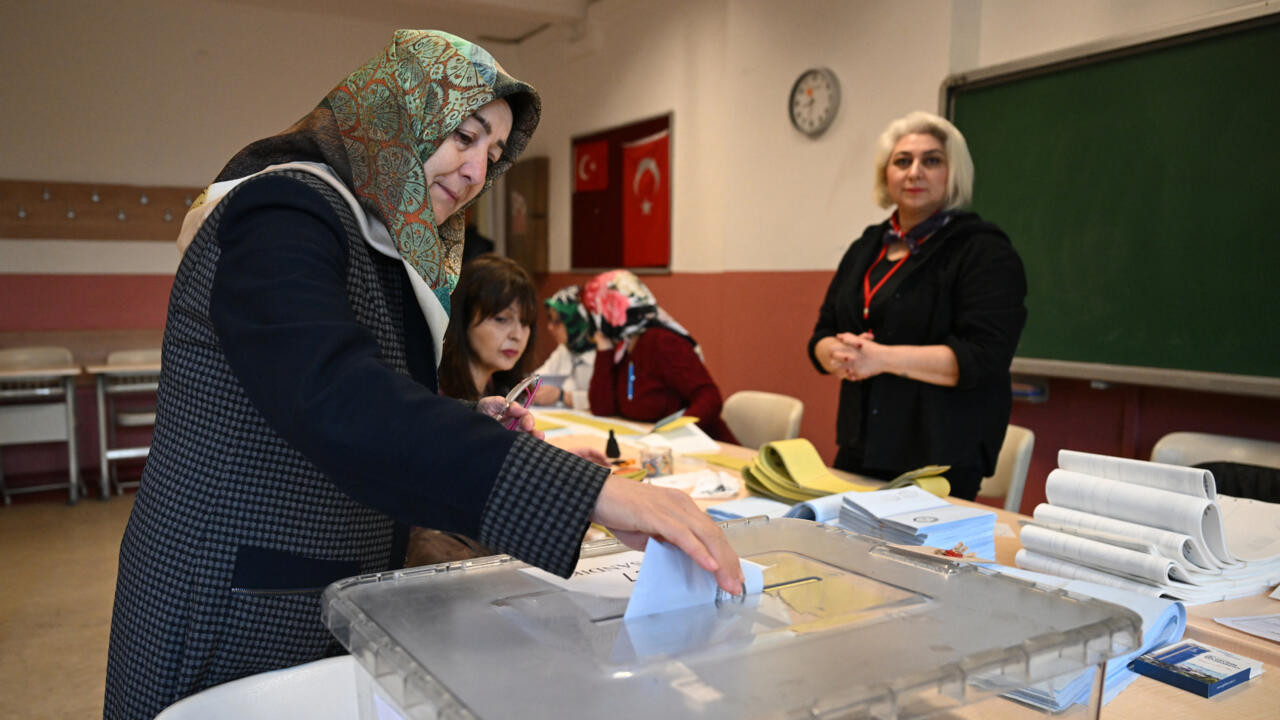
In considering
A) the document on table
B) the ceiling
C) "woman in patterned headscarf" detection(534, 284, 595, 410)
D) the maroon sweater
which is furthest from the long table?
the ceiling

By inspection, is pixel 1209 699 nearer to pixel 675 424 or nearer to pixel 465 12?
pixel 675 424

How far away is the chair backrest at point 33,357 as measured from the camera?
16.9 ft

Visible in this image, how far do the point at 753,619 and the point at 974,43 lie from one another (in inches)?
136

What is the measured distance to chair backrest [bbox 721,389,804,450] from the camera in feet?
10.8

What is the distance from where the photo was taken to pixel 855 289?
2504 millimetres

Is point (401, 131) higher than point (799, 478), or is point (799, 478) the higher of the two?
point (401, 131)

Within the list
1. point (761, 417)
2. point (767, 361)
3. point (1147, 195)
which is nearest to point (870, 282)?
point (761, 417)

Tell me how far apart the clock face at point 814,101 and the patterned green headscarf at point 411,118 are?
3344 mm

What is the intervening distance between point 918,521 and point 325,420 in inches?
40.0

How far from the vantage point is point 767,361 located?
477cm

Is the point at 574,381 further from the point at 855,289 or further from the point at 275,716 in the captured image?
the point at 275,716

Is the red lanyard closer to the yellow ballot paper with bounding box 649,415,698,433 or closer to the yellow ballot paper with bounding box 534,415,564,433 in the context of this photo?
the yellow ballot paper with bounding box 649,415,698,433

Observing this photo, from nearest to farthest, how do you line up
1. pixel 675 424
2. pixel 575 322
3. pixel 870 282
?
1. pixel 870 282
2. pixel 675 424
3. pixel 575 322

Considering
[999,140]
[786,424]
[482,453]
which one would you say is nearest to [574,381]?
[786,424]
